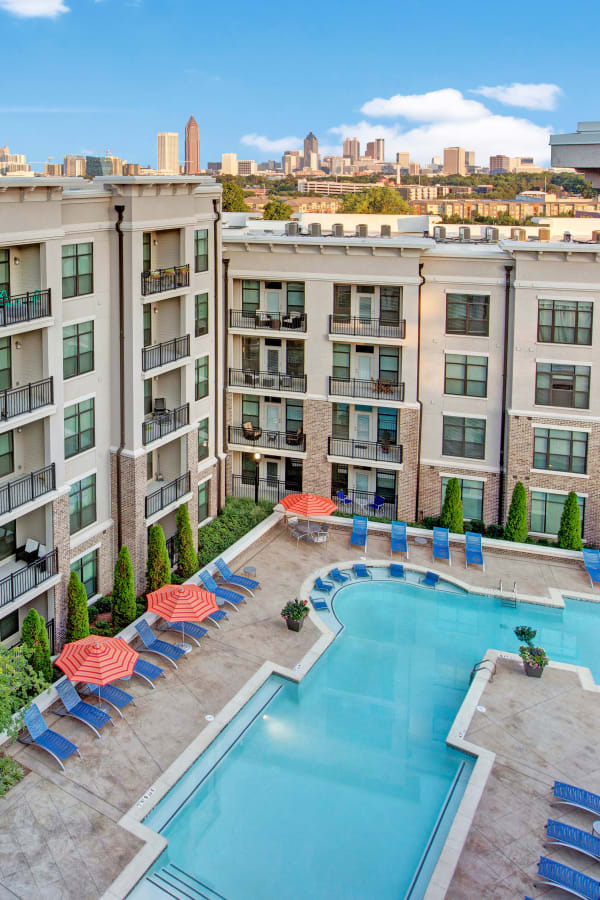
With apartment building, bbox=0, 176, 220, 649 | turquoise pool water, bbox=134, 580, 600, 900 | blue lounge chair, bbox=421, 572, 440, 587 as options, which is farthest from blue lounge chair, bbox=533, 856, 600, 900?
apartment building, bbox=0, 176, 220, 649

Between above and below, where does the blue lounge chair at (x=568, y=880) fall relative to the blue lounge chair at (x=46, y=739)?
below

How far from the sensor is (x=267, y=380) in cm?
3164

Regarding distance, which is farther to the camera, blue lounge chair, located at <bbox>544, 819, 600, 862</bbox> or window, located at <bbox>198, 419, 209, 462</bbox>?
window, located at <bbox>198, 419, 209, 462</bbox>

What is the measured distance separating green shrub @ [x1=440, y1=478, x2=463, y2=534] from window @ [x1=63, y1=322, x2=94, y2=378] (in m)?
13.5

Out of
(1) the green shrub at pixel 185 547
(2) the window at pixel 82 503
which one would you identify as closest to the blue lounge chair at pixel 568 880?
(1) the green shrub at pixel 185 547

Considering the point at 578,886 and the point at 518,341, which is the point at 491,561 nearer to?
the point at 518,341

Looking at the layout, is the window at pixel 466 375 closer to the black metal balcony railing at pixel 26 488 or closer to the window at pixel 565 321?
the window at pixel 565 321

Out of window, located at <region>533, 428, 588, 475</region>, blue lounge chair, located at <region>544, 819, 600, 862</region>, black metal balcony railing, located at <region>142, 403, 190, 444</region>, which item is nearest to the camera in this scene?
blue lounge chair, located at <region>544, 819, 600, 862</region>

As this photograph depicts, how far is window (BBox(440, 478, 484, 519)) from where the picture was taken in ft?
100

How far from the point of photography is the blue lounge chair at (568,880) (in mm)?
14402

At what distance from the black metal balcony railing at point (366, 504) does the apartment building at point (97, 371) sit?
19.6ft

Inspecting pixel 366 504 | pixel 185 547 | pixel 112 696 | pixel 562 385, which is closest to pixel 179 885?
pixel 112 696

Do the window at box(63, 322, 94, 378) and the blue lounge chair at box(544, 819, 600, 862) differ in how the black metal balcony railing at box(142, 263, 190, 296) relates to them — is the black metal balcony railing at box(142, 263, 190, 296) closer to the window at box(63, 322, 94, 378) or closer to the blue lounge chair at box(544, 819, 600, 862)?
the window at box(63, 322, 94, 378)

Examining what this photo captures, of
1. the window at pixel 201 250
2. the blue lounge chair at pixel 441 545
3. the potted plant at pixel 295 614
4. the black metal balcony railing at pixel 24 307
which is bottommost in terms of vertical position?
the potted plant at pixel 295 614
